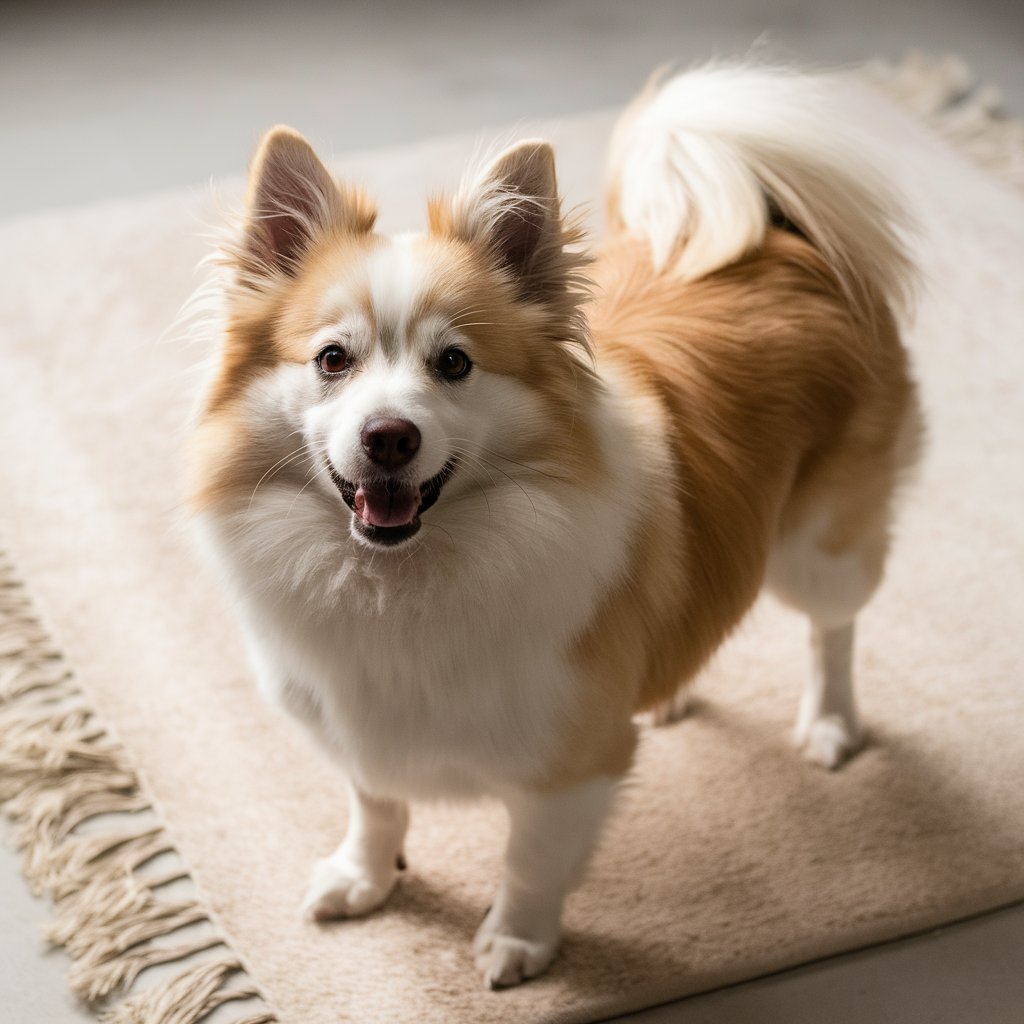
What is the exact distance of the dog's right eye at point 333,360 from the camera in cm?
151

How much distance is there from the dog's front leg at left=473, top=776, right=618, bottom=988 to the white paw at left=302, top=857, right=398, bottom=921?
18cm

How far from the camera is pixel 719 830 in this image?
2.10 m

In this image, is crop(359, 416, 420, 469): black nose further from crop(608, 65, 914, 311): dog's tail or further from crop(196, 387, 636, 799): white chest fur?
crop(608, 65, 914, 311): dog's tail

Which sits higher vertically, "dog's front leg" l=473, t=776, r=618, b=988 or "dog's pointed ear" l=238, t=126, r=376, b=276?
"dog's pointed ear" l=238, t=126, r=376, b=276

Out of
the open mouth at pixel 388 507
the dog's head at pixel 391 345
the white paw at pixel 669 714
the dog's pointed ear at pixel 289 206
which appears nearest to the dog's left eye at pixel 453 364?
the dog's head at pixel 391 345

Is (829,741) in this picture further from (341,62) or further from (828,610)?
(341,62)

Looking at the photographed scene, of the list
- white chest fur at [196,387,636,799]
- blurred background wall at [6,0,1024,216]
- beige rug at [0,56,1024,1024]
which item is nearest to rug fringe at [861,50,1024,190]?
blurred background wall at [6,0,1024,216]

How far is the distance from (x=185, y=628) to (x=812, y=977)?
4.42 ft

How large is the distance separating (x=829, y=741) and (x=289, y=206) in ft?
4.35

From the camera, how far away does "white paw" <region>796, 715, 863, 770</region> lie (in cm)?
221

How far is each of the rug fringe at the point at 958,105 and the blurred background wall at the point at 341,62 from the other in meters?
0.13

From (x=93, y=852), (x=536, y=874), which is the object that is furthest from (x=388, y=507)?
(x=93, y=852)

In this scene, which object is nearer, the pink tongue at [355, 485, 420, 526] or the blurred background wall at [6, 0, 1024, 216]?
the pink tongue at [355, 485, 420, 526]

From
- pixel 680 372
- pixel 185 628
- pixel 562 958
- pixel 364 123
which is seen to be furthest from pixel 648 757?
pixel 364 123
